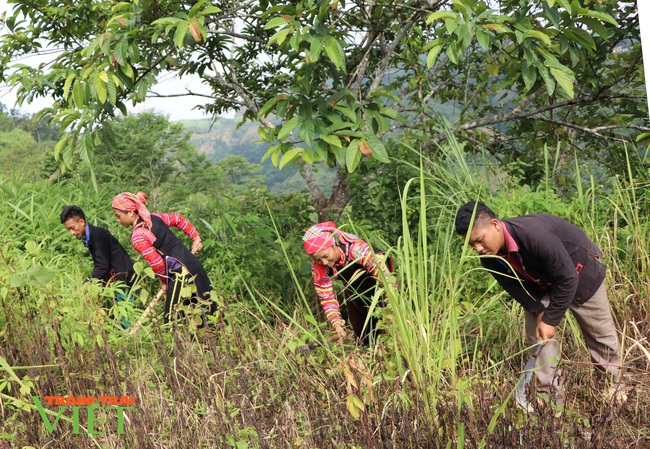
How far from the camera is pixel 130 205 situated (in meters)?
4.24

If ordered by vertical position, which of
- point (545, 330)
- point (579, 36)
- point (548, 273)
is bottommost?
point (545, 330)

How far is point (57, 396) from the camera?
2.79 m

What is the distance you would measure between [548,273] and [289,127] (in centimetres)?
140

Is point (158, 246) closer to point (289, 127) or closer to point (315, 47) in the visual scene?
point (289, 127)

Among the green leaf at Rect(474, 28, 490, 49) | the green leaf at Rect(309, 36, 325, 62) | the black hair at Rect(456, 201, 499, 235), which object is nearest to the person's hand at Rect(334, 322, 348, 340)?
the black hair at Rect(456, 201, 499, 235)

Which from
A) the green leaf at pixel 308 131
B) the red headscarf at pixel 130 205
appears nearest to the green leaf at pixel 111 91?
the red headscarf at pixel 130 205

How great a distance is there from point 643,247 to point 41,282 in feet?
10.9

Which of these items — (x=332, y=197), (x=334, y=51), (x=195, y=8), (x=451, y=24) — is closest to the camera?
(x=451, y=24)

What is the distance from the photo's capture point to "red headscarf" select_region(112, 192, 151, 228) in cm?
421

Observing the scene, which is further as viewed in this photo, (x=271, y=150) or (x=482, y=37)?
(x=271, y=150)

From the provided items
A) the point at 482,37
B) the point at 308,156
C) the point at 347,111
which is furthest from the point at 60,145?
the point at 482,37

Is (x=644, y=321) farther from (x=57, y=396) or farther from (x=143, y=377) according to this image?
(x=57, y=396)

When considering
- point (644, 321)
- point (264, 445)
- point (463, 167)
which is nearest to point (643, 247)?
point (644, 321)

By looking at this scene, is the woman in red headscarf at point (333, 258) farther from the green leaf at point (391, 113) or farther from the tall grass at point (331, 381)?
the green leaf at point (391, 113)
